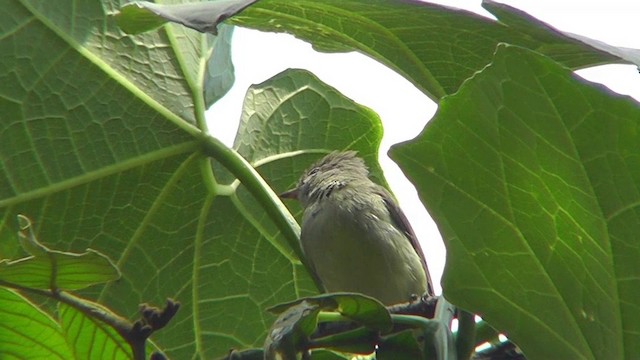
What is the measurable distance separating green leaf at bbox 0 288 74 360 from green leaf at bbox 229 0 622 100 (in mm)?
771

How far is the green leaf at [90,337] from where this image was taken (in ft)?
5.72

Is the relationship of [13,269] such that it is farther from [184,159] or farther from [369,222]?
[369,222]

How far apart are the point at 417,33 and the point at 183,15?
625 mm

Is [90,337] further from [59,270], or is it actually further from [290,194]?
[290,194]

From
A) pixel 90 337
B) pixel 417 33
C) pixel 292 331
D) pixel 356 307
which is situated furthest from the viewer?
pixel 417 33

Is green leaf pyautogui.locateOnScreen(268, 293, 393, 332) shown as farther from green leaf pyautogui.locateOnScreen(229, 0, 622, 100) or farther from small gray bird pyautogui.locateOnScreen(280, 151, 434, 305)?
small gray bird pyautogui.locateOnScreen(280, 151, 434, 305)

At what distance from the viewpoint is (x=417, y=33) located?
7.05 ft

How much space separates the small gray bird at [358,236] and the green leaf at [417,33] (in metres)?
0.99

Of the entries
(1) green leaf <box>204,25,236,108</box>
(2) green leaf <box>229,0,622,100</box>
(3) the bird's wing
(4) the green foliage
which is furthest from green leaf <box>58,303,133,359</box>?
(3) the bird's wing

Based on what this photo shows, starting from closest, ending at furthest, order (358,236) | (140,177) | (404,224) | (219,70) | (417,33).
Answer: (417,33) < (140,177) < (219,70) < (358,236) < (404,224)

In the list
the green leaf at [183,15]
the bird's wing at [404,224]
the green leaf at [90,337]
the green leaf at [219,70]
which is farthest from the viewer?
the bird's wing at [404,224]

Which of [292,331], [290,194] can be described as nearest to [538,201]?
[292,331]

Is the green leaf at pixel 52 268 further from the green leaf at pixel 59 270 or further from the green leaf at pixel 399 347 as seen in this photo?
the green leaf at pixel 399 347

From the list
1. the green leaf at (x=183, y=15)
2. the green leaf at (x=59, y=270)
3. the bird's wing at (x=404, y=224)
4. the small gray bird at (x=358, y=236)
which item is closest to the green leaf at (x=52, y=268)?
the green leaf at (x=59, y=270)
